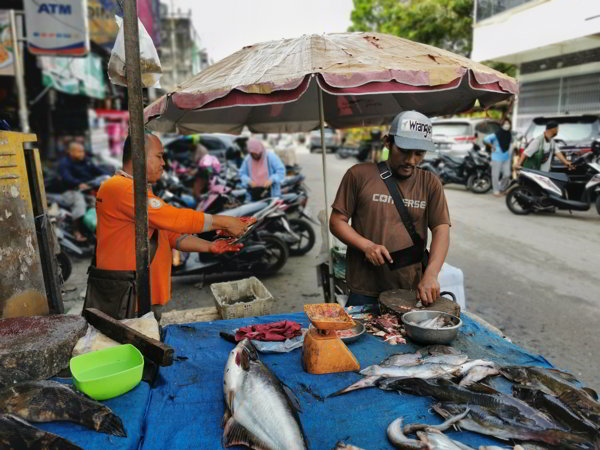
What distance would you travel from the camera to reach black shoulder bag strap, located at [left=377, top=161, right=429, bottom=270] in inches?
119

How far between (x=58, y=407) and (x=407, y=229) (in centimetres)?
222

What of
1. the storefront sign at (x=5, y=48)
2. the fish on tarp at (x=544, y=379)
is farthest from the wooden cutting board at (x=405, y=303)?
the storefront sign at (x=5, y=48)

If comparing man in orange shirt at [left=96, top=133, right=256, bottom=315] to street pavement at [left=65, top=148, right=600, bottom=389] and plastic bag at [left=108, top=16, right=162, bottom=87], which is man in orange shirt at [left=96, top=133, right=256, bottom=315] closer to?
plastic bag at [left=108, top=16, right=162, bottom=87]

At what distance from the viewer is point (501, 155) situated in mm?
11766

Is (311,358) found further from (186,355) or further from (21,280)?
(21,280)

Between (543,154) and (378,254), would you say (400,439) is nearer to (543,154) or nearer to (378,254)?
(378,254)

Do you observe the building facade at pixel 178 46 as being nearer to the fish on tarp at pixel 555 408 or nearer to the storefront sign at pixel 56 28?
the storefront sign at pixel 56 28

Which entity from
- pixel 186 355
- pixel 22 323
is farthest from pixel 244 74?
pixel 22 323

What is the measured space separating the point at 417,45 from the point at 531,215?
7883 millimetres

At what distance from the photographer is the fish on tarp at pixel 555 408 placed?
1.73 meters

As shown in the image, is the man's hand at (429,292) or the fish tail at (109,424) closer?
the fish tail at (109,424)

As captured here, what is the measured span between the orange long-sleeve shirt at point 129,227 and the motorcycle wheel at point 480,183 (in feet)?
37.1

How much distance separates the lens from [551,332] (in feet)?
14.3

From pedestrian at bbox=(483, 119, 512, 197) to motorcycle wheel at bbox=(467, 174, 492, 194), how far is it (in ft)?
1.04
